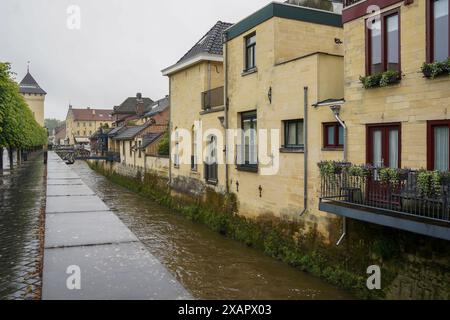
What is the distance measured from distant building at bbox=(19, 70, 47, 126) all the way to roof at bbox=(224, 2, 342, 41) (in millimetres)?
103187

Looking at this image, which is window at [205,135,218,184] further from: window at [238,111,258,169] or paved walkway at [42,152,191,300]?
paved walkway at [42,152,191,300]

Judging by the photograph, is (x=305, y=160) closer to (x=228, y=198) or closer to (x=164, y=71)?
(x=228, y=198)

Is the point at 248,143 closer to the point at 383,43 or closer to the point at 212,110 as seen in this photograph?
the point at 212,110

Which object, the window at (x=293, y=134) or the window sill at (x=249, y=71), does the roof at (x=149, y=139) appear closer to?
the window sill at (x=249, y=71)

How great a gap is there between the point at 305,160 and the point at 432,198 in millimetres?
4481

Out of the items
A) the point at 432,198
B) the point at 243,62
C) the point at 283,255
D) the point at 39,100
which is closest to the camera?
the point at 432,198

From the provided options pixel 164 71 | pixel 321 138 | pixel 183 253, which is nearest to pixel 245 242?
pixel 183 253

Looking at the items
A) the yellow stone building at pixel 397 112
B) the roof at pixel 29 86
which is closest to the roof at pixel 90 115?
the roof at pixel 29 86

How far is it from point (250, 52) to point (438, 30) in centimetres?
760

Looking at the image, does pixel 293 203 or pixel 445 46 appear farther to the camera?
pixel 293 203

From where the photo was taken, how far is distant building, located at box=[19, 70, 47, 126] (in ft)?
348

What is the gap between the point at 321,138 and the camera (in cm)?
1072

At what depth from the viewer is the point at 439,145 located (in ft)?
25.8

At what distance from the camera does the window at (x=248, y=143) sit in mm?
14164
